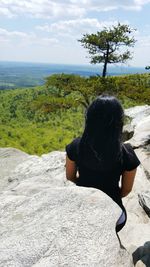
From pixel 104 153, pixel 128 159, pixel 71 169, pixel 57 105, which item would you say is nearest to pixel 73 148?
pixel 71 169

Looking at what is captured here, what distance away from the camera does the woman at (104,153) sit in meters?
5.46

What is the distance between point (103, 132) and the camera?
5.53m

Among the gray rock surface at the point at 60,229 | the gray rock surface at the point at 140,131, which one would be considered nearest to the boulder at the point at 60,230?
the gray rock surface at the point at 60,229

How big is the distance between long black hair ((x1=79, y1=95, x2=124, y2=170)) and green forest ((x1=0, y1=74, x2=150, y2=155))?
702 mm

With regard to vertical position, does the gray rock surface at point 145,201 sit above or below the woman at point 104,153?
below

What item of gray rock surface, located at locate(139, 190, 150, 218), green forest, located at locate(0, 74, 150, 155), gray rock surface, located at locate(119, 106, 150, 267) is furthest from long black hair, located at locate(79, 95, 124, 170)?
gray rock surface, located at locate(139, 190, 150, 218)

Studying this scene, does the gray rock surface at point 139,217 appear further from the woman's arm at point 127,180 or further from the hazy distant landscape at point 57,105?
the hazy distant landscape at point 57,105

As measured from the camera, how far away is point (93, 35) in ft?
99.7

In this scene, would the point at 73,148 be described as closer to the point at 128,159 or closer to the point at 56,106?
the point at 128,159

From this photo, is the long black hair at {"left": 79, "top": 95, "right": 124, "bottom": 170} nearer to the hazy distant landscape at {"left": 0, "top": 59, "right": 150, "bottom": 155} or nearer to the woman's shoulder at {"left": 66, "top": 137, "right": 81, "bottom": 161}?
the woman's shoulder at {"left": 66, "top": 137, "right": 81, "bottom": 161}

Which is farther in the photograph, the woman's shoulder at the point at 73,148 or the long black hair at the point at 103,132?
the woman's shoulder at the point at 73,148

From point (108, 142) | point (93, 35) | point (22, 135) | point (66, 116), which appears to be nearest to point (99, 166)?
point (108, 142)

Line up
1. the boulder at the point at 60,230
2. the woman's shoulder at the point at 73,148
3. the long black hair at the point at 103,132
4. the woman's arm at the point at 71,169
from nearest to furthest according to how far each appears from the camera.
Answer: the boulder at the point at 60,230 < the long black hair at the point at 103,132 < the woman's shoulder at the point at 73,148 < the woman's arm at the point at 71,169

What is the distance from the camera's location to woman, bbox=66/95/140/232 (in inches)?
215
